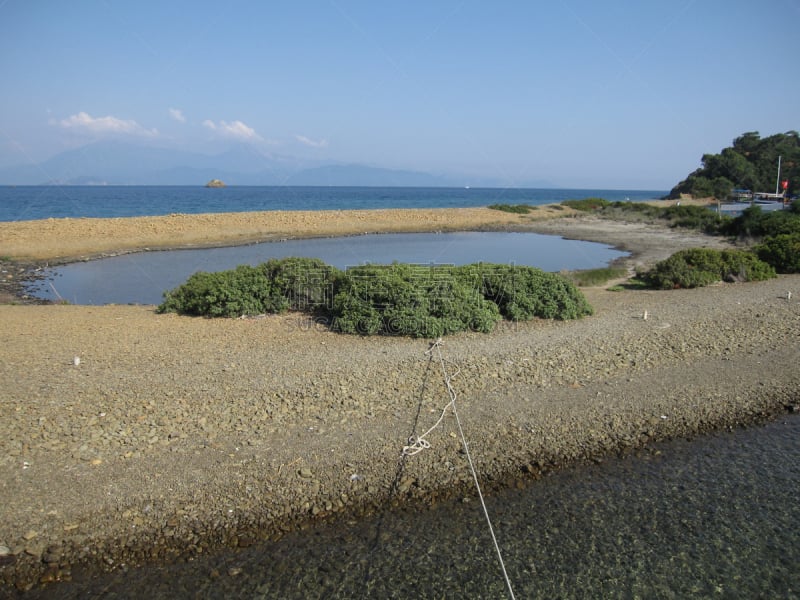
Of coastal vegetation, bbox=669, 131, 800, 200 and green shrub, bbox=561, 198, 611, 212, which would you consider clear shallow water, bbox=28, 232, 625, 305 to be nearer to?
green shrub, bbox=561, 198, 611, 212

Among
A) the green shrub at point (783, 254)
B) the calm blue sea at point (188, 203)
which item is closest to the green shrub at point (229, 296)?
the green shrub at point (783, 254)

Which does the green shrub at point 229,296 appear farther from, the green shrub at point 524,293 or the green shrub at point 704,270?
the green shrub at point 704,270

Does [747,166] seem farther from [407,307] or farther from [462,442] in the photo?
[462,442]

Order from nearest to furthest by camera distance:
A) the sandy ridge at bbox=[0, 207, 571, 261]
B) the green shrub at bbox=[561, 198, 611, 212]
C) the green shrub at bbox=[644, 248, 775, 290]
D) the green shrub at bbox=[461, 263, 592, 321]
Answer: the green shrub at bbox=[461, 263, 592, 321] < the green shrub at bbox=[644, 248, 775, 290] < the sandy ridge at bbox=[0, 207, 571, 261] < the green shrub at bbox=[561, 198, 611, 212]

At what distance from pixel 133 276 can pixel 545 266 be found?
13615 mm

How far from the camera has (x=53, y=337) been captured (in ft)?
29.1

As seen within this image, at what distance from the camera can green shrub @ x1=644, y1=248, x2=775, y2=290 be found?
1386cm

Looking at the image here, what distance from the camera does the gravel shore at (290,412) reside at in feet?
15.7

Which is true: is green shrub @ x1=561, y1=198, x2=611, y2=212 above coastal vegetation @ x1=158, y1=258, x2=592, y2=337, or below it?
above

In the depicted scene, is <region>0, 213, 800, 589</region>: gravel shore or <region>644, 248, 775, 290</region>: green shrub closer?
<region>0, 213, 800, 589</region>: gravel shore

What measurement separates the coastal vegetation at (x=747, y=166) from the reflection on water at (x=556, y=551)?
58.1 metres

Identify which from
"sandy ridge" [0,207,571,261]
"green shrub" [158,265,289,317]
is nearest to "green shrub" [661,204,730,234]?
"sandy ridge" [0,207,571,261]

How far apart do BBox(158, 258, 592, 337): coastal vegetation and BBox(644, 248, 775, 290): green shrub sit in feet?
14.5

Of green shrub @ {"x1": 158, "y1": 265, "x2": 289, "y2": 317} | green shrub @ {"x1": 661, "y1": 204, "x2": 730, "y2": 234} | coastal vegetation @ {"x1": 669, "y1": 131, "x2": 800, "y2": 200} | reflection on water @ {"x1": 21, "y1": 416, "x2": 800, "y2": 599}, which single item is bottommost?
reflection on water @ {"x1": 21, "y1": 416, "x2": 800, "y2": 599}
